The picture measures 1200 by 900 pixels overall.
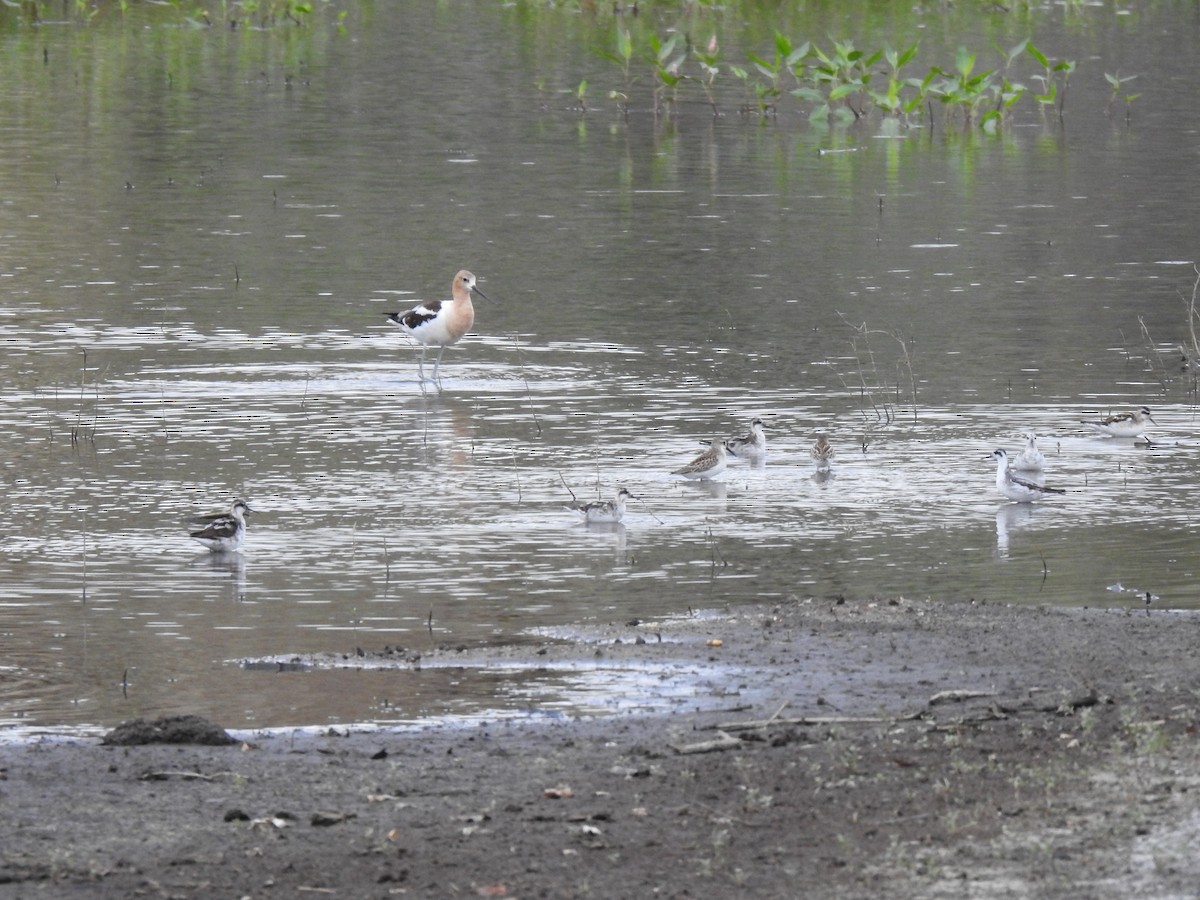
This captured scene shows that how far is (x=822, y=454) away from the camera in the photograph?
1634 centimetres

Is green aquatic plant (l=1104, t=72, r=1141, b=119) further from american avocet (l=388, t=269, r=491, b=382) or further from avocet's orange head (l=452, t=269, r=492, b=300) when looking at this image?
american avocet (l=388, t=269, r=491, b=382)


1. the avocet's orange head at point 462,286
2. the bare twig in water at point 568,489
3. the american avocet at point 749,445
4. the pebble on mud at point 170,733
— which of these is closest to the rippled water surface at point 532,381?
the bare twig in water at point 568,489

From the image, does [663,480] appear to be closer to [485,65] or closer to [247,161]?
[247,161]

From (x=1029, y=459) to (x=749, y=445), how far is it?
2.19 meters

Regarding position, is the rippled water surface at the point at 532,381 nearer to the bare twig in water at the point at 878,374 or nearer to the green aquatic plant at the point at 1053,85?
the bare twig in water at the point at 878,374

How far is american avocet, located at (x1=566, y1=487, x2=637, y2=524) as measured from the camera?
47.9 ft

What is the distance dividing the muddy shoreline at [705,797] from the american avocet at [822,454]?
568 centimetres

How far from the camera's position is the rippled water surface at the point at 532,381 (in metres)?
12.6

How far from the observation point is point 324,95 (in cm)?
4444

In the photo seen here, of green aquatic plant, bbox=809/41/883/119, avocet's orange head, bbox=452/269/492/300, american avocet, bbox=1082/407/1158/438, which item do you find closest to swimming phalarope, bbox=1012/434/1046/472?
american avocet, bbox=1082/407/1158/438

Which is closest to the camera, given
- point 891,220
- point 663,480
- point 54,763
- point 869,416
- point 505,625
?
point 54,763

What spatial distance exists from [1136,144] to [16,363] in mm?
24069

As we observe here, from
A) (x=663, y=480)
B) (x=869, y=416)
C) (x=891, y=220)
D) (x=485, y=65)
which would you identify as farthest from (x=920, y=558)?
(x=485, y=65)

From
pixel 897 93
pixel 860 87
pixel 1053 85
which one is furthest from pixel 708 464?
pixel 1053 85
